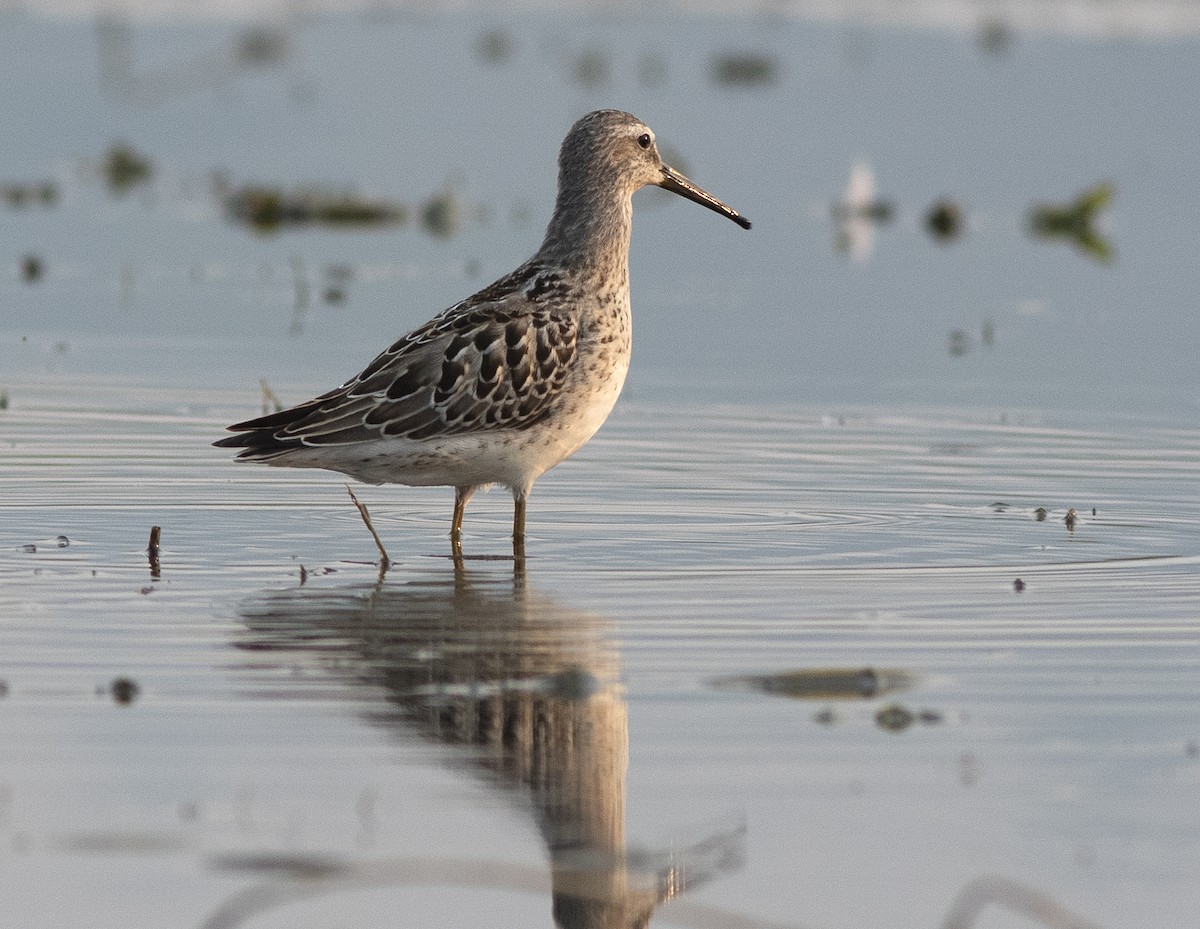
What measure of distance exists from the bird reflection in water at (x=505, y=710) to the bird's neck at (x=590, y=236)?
1.88m

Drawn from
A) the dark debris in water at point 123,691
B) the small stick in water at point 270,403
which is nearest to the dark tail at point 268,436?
the small stick in water at point 270,403

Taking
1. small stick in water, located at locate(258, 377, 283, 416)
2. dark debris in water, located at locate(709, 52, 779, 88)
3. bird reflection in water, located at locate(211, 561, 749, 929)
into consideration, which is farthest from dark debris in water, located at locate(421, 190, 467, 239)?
bird reflection in water, located at locate(211, 561, 749, 929)

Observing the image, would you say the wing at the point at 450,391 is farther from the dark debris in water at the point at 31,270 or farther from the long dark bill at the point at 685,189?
the dark debris in water at the point at 31,270

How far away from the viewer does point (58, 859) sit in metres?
6.21

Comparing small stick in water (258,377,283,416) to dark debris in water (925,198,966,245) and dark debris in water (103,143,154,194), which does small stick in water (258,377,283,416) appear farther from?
dark debris in water (103,143,154,194)

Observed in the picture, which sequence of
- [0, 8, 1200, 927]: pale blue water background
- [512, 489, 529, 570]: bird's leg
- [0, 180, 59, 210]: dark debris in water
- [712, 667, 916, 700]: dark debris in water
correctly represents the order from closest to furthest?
[0, 8, 1200, 927]: pale blue water background, [712, 667, 916, 700]: dark debris in water, [512, 489, 529, 570]: bird's leg, [0, 180, 59, 210]: dark debris in water

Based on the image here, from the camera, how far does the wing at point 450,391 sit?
1073 centimetres

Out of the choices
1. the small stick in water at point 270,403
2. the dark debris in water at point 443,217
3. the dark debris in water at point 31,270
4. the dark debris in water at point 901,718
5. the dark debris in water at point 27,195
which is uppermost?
the dark debris in water at point 27,195

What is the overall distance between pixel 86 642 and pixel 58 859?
2.36 m

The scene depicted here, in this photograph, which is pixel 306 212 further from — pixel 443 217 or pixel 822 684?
pixel 822 684

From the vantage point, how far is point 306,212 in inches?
869

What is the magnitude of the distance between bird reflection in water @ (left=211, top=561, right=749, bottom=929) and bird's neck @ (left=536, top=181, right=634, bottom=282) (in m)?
1.88

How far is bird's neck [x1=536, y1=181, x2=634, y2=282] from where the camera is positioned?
37.7 feet

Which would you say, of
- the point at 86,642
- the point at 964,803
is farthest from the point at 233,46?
the point at 964,803
